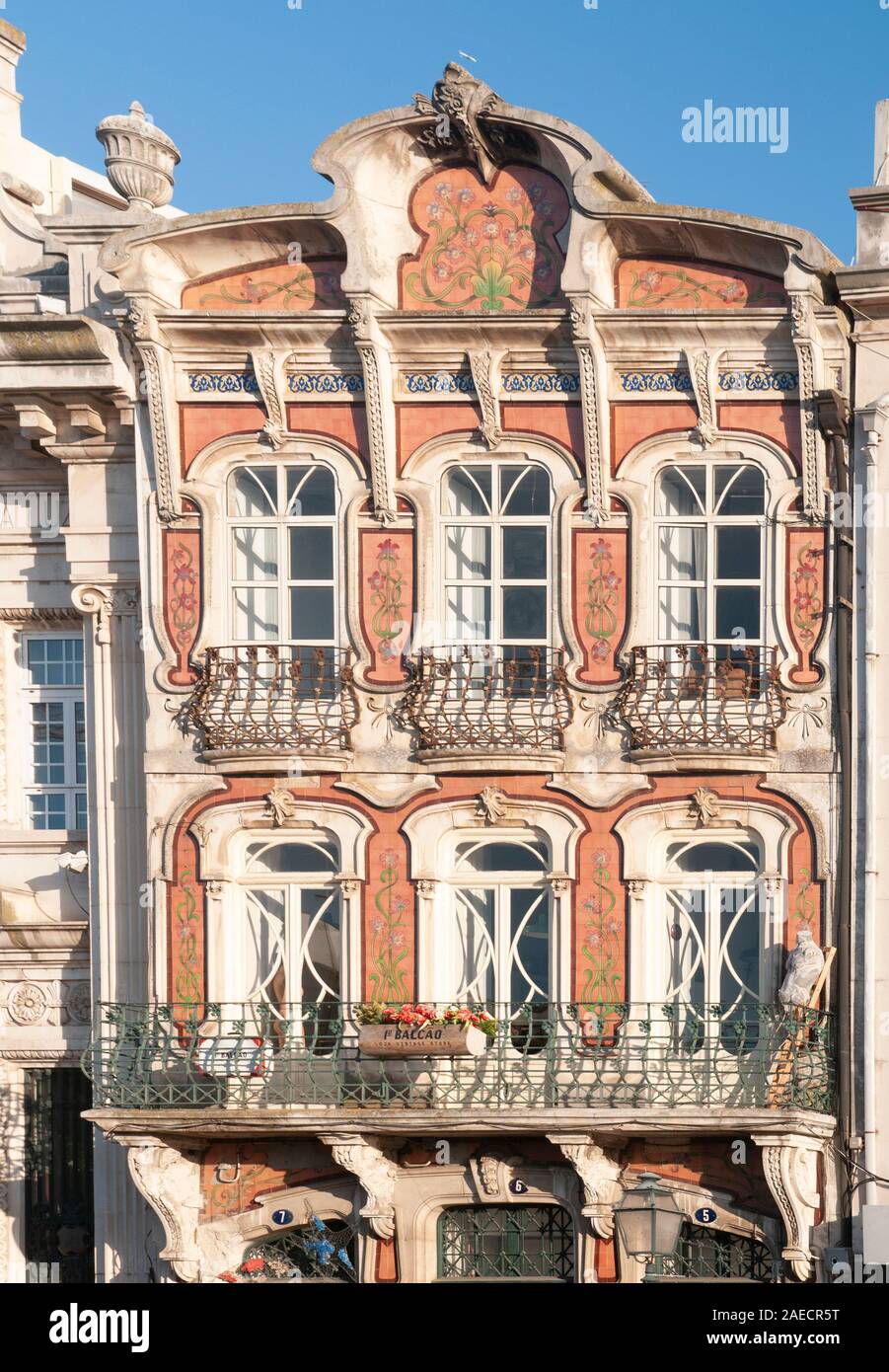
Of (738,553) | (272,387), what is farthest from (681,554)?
(272,387)

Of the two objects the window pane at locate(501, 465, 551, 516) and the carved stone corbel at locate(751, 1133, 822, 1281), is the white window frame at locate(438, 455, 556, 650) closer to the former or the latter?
the window pane at locate(501, 465, 551, 516)

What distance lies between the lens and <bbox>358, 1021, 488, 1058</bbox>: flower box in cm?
3138

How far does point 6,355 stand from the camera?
32.8 meters

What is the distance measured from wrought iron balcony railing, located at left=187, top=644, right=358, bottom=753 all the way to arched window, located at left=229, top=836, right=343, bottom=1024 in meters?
1.31

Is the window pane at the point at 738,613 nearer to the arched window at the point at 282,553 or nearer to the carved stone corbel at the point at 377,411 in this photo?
the carved stone corbel at the point at 377,411

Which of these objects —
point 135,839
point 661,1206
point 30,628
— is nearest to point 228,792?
point 135,839

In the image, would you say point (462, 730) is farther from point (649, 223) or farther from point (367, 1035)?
point (649, 223)

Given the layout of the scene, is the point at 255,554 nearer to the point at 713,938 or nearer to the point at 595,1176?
the point at 713,938

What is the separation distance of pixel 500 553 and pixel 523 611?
699 mm

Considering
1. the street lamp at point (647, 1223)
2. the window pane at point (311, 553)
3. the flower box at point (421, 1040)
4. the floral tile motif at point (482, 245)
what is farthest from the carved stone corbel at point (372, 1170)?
the floral tile motif at point (482, 245)

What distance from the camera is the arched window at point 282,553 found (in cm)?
3316

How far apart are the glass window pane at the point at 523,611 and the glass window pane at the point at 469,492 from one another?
968 millimetres

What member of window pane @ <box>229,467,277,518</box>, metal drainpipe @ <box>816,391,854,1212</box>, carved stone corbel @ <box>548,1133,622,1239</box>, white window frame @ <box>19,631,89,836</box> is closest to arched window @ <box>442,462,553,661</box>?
window pane @ <box>229,467,277,518</box>

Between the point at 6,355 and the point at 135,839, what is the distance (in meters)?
5.61
